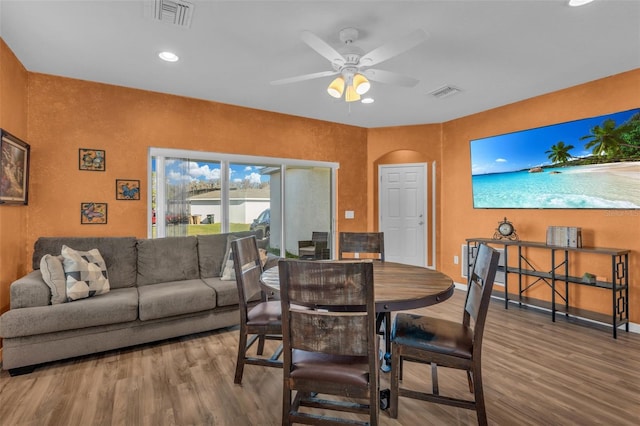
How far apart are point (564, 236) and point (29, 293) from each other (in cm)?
517

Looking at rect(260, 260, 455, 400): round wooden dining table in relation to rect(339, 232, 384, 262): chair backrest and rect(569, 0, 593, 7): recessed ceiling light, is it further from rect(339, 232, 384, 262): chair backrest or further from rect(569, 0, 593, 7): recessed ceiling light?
rect(569, 0, 593, 7): recessed ceiling light

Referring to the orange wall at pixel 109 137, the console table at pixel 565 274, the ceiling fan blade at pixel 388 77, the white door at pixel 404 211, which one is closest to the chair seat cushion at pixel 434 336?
the console table at pixel 565 274

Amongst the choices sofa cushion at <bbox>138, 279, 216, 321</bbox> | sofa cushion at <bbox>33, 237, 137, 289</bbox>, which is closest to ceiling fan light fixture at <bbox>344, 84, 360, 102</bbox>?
sofa cushion at <bbox>138, 279, 216, 321</bbox>

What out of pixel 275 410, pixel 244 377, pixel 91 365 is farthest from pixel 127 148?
pixel 275 410

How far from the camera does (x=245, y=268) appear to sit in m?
2.54

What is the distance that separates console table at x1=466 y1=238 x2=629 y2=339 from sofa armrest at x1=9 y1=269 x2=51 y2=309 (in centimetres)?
387

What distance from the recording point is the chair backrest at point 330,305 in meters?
1.43

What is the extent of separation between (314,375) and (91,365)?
217 centimetres

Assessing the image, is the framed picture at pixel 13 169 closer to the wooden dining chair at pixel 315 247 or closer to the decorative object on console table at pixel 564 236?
the wooden dining chair at pixel 315 247

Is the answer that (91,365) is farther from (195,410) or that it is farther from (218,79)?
(218,79)

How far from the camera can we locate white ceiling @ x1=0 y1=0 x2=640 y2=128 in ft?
7.43

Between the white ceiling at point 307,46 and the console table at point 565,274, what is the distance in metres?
1.83

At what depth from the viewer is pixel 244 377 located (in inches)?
95.0

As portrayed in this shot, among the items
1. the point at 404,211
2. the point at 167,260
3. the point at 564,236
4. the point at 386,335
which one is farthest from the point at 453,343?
the point at 404,211
